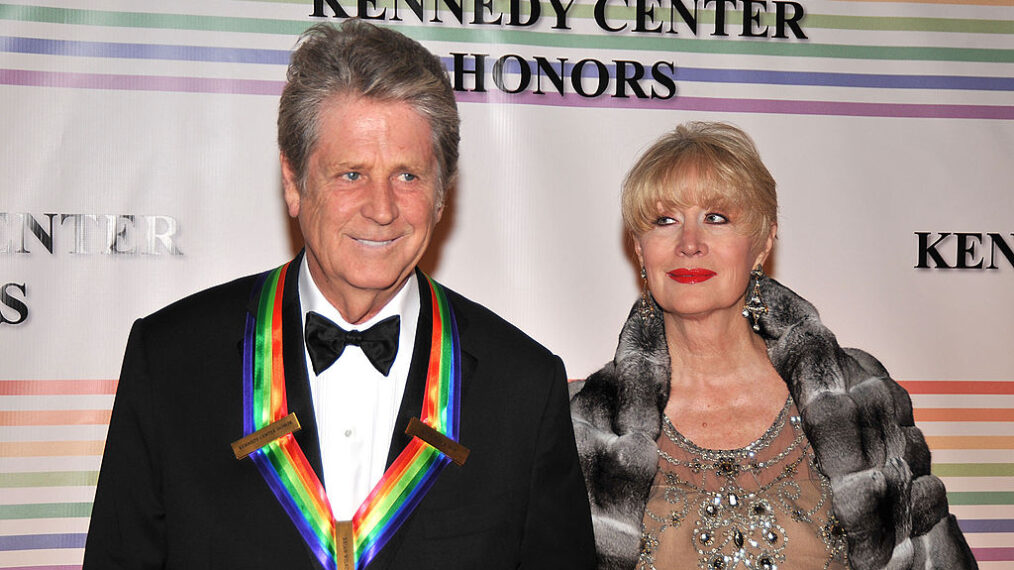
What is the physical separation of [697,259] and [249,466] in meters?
1.12

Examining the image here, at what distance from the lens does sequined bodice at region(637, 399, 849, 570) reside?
2.11 meters


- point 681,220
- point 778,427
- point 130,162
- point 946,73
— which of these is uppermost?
point 946,73

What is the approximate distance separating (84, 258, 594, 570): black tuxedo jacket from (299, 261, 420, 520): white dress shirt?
0.04 meters

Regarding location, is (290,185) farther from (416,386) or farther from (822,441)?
(822,441)

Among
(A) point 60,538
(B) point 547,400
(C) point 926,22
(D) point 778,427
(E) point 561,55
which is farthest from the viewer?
(C) point 926,22

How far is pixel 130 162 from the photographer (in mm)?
2809

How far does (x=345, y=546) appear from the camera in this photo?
1644 mm

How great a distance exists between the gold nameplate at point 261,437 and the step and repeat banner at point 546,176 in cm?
130

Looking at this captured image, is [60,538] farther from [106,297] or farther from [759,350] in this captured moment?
[759,350]

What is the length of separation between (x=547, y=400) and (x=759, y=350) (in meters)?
0.78

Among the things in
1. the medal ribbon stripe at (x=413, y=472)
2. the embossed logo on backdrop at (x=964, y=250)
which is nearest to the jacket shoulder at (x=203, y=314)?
the medal ribbon stripe at (x=413, y=472)

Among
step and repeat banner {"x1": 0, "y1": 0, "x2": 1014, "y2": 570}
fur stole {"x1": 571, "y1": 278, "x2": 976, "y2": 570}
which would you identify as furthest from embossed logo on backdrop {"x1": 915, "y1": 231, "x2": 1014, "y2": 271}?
fur stole {"x1": 571, "y1": 278, "x2": 976, "y2": 570}

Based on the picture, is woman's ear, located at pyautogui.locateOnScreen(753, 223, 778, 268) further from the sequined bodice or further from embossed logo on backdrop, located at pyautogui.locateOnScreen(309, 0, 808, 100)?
embossed logo on backdrop, located at pyautogui.locateOnScreen(309, 0, 808, 100)

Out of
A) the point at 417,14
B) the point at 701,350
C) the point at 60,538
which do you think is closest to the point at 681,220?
the point at 701,350
